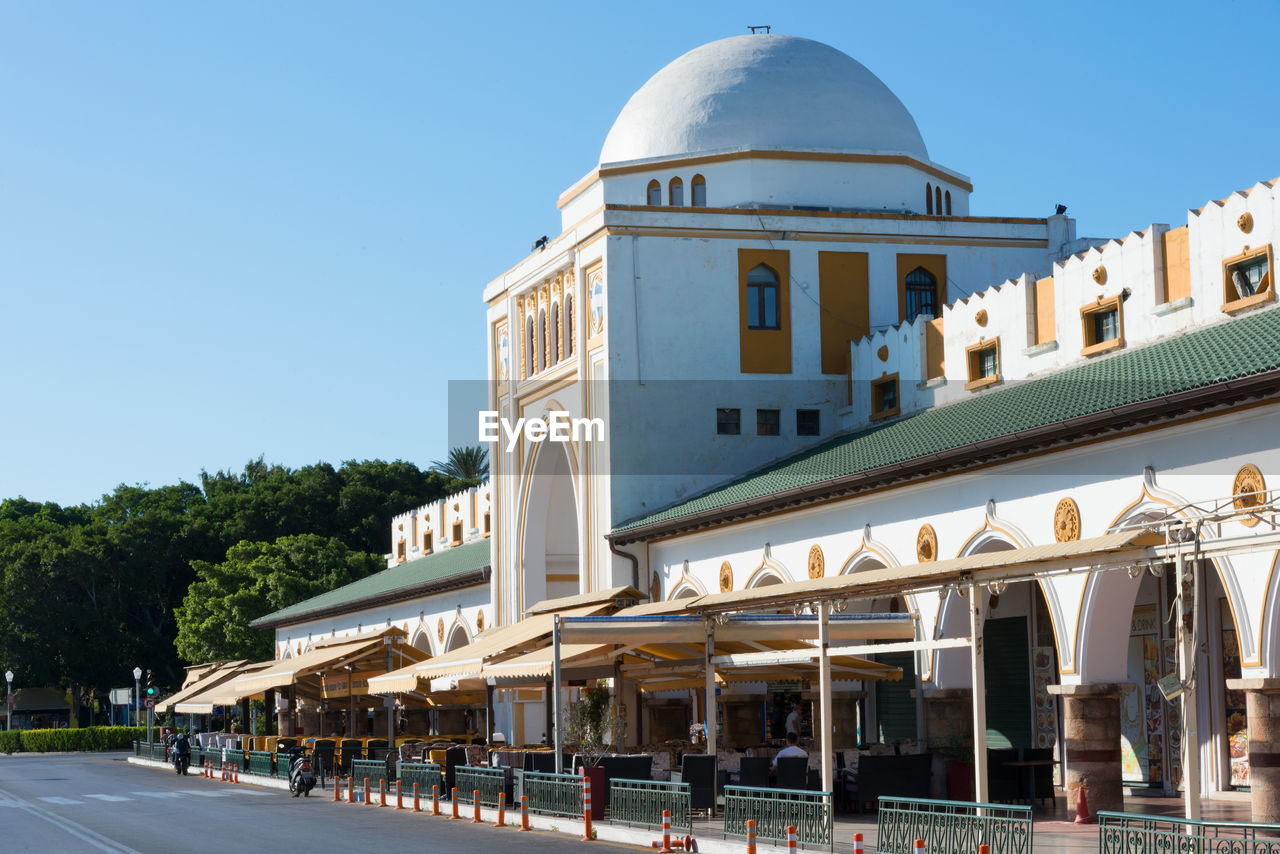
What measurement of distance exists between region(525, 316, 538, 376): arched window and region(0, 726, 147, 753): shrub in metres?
44.8

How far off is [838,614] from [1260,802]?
601 centimetres

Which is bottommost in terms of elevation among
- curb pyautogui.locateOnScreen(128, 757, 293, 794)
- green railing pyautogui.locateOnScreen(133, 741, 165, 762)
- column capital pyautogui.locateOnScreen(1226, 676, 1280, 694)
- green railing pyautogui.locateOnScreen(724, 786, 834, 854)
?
green railing pyautogui.locateOnScreen(133, 741, 165, 762)

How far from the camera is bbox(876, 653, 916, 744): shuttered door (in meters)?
30.1

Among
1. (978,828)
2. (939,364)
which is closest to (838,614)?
(978,828)

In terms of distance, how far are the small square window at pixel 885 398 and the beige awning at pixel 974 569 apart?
14543 millimetres

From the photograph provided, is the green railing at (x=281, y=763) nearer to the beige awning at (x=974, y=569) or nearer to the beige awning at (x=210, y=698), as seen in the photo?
the beige awning at (x=210, y=698)

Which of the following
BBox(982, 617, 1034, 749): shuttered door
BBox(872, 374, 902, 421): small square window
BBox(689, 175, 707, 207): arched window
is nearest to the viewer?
BBox(982, 617, 1034, 749): shuttered door

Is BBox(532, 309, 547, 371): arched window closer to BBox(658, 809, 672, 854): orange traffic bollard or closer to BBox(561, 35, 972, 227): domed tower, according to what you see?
BBox(561, 35, 972, 227): domed tower

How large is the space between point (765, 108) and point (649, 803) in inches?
877

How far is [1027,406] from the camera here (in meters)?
25.1

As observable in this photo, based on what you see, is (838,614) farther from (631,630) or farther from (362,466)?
(362,466)

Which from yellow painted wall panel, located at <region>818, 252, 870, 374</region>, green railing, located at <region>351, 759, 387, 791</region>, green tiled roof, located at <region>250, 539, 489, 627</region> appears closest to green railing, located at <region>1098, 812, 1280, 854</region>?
green railing, located at <region>351, 759, 387, 791</region>

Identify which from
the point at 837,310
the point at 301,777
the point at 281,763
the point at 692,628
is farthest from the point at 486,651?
the point at 281,763

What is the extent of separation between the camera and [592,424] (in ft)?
121
